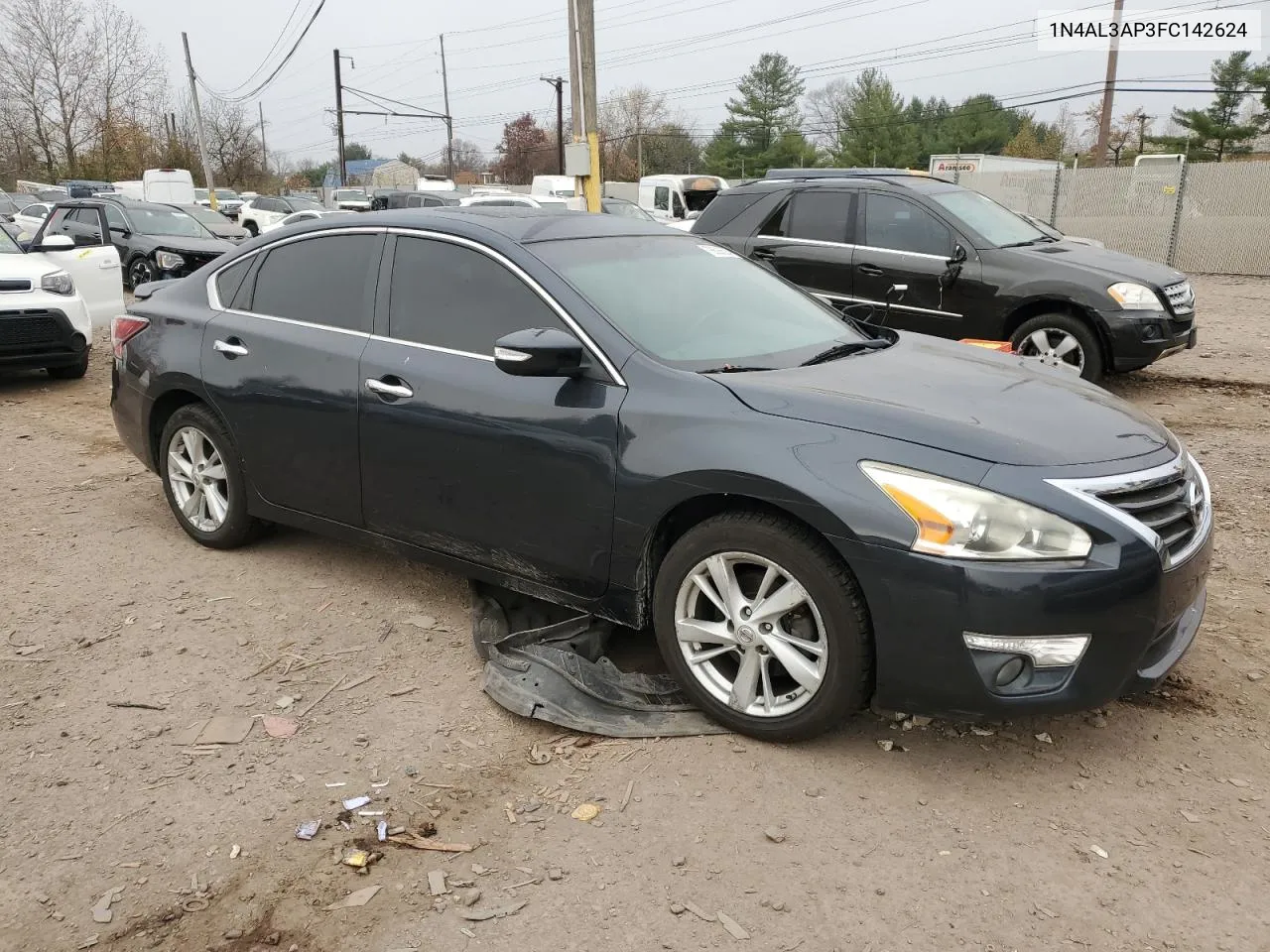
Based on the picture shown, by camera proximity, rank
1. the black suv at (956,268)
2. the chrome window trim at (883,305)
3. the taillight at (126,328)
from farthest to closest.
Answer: the chrome window trim at (883,305)
the black suv at (956,268)
the taillight at (126,328)

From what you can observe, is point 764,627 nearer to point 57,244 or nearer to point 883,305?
point 883,305

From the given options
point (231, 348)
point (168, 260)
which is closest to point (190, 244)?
point (168, 260)

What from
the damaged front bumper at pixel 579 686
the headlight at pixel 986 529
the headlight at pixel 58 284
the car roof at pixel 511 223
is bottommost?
the damaged front bumper at pixel 579 686

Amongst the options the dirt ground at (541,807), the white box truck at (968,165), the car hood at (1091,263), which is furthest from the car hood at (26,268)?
the white box truck at (968,165)

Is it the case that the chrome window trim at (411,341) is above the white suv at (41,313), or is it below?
above

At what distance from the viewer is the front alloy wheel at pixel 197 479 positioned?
15.8 feet

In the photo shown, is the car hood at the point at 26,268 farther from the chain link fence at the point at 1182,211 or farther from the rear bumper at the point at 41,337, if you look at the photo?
the chain link fence at the point at 1182,211

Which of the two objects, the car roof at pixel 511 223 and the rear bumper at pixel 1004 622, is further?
the car roof at pixel 511 223

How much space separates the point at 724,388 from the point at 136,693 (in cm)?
236

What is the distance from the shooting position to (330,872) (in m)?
2.66

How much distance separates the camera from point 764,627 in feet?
10.1

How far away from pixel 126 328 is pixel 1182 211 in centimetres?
1879

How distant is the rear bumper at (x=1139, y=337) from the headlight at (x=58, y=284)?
883cm

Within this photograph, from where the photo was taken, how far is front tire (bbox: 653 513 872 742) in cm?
293
